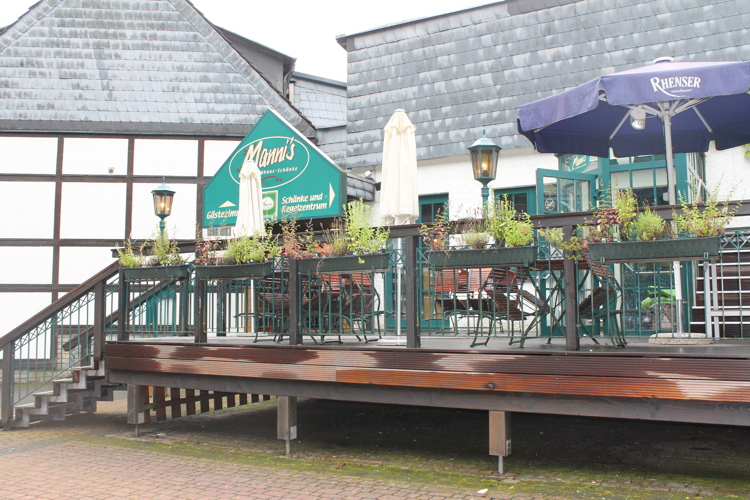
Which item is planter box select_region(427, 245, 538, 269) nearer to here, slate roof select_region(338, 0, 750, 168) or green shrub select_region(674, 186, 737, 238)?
green shrub select_region(674, 186, 737, 238)

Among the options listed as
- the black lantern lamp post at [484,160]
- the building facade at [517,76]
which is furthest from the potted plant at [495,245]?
the building facade at [517,76]

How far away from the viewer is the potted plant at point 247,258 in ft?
19.6

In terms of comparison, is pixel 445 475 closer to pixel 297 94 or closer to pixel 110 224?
pixel 110 224

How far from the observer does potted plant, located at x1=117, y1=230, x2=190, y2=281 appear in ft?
21.8

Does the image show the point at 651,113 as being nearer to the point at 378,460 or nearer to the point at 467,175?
the point at 378,460

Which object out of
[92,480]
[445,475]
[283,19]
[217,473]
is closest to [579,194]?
[445,475]

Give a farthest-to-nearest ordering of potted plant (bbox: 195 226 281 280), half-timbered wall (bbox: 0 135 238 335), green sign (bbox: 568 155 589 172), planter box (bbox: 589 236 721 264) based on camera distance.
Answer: half-timbered wall (bbox: 0 135 238 335), green sign (bbox: 568 155 589 172), potted plant (bbox: 195 226 281 280), planter box (bbox: 589 236 721 264)

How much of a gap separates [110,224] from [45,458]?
7.02 meters

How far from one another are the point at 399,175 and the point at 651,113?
243cm

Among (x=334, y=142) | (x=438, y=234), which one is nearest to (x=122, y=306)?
(x=438, y=234)

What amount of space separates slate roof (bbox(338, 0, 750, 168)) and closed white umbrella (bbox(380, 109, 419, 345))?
4.31 meters

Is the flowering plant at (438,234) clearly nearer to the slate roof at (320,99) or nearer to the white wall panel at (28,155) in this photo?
the white wall panel at (28,155)

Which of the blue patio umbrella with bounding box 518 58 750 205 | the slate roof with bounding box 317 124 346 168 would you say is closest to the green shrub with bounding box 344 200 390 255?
the blue patio umbrella with bounding box 518 58 750 205

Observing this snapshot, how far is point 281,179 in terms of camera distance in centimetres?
1130
